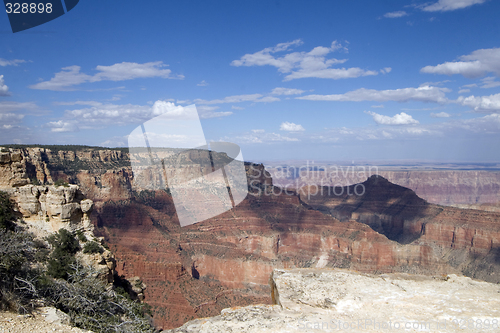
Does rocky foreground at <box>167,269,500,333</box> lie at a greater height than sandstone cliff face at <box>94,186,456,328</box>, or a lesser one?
greater

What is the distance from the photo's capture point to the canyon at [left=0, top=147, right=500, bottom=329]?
26844 mm

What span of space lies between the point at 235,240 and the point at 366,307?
39.0 metres

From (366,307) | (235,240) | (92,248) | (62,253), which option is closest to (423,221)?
(235,240)

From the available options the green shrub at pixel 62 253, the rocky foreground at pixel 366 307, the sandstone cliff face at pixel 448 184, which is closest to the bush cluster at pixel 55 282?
the green shrub at pixel 62 253

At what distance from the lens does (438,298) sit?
647 centimetres

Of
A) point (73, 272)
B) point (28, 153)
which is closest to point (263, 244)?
point (28, 153)

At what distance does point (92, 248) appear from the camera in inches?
459

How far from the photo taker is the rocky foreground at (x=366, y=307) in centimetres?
551

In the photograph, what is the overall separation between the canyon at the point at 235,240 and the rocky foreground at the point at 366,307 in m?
17.9

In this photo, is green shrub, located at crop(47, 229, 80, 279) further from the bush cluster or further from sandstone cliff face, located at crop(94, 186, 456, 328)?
sandstone cliff face, located at crop(94, 186, 456, 328)

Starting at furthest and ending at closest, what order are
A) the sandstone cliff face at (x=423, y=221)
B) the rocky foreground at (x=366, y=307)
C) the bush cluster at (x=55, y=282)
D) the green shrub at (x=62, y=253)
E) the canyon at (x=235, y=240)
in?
the sandstone cliff face at (x=423, y=221) < the canyon at (x=235, y=240) < the green shrub at (x=62, y=253) < the bush cluster at (x=55, y=282) < the rocky foreground at (x=366, y=307)

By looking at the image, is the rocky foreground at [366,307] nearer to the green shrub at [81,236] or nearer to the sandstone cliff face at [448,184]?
the green shrub at [81,236]

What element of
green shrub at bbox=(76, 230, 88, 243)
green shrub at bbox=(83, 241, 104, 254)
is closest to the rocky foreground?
green shrub at bbox=(83, 241, 104, 254)

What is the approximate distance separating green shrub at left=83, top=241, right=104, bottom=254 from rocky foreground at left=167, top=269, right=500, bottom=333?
7.42 metres
